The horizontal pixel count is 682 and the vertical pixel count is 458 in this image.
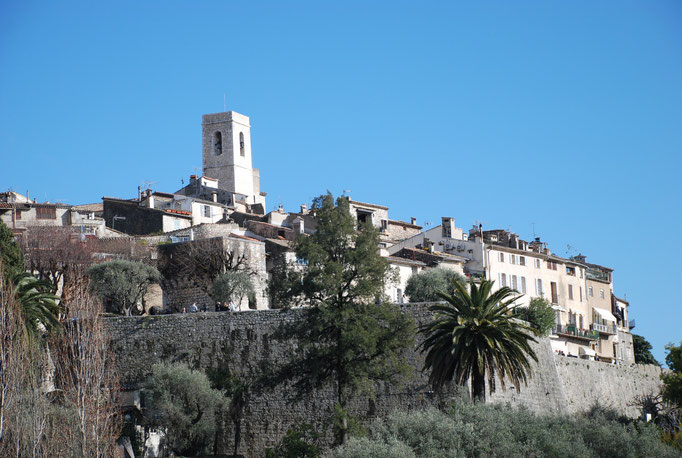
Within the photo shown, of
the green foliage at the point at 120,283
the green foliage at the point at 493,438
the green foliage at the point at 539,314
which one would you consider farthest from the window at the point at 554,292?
the green foliage at the point at 493,438

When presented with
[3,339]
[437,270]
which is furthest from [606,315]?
[3,339]

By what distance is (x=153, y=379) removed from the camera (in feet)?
183

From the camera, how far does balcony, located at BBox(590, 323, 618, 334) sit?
88.9 m

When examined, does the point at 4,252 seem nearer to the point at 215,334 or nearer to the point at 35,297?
the point at 35,297

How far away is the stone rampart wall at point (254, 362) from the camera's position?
181 ft

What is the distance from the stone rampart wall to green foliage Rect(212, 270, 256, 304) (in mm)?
7545

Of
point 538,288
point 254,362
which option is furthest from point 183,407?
point 538,288

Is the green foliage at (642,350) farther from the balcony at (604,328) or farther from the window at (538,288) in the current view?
the window at (538,288)

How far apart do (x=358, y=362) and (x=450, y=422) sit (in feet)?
17.6

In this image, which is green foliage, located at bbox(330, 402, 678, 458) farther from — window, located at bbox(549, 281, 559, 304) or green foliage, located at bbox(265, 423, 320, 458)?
window, located at bbox(549, 281, 559, 304)

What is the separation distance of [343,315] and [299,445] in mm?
6403

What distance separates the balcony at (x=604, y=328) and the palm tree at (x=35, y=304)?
4363 cm

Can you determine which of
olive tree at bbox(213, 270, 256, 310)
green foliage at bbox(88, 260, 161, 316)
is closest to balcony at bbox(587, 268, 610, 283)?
olive tree at bbox(213, 270, 256, 310)

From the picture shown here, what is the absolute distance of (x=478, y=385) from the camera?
5081cm
